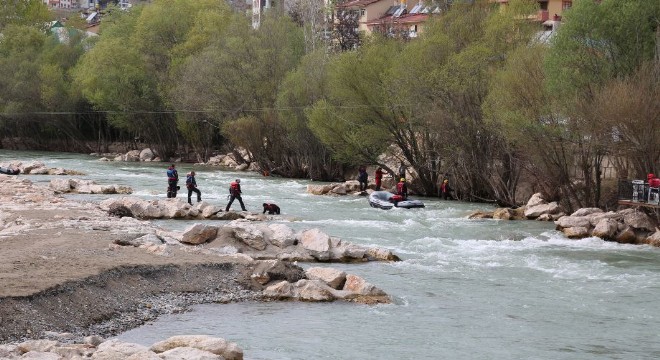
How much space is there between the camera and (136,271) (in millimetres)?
24406

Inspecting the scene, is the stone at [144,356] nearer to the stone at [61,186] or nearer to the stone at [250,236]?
the stone at [250,236]

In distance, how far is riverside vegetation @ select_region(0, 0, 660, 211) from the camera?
41.1 meters

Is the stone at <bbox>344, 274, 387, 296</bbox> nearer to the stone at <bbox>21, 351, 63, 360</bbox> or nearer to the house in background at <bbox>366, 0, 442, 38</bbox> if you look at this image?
the stone at <bbox>21, 351, 63, 360</bbox>

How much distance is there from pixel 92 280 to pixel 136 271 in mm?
1888

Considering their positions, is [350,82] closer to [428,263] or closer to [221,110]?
[221,110]

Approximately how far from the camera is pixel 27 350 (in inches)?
651

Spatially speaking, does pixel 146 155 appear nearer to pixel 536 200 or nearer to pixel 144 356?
pixel 536 200

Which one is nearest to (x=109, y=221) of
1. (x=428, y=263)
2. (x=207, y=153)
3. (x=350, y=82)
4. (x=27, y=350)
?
(x=428, y=263)

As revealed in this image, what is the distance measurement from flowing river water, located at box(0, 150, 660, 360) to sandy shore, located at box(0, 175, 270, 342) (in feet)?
2.98

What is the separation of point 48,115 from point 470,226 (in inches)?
2556

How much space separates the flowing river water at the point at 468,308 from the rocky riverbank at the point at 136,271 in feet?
2.18

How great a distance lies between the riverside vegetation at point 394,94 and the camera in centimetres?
4109

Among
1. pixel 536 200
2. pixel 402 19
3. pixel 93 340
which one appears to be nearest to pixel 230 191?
pixel 536 200

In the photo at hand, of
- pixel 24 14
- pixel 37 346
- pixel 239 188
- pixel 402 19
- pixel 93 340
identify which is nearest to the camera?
pixel 37 346
